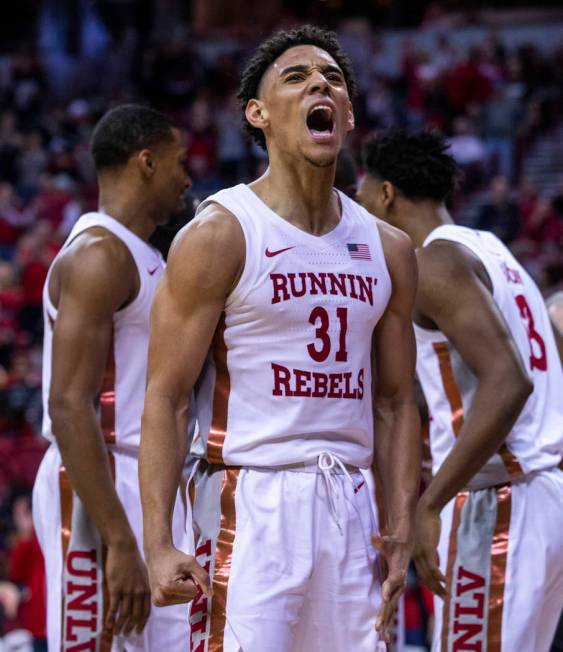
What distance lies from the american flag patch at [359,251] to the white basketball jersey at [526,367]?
38.0 inches

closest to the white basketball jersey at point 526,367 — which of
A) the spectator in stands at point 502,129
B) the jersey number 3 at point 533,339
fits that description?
the jersey number 3 at point 533,339

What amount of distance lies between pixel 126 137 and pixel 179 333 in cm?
161

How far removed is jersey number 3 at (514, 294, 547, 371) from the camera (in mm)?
4398

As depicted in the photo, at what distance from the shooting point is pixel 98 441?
4.11 m

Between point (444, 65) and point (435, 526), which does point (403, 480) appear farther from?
point (444, 65)

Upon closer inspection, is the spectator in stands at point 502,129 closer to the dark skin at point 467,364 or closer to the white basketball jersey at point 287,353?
the dark skin at point 467,364

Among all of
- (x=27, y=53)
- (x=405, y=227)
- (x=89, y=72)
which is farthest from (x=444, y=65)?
(x=405, y=227)

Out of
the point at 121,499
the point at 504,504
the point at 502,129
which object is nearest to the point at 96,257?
the point at 121,499

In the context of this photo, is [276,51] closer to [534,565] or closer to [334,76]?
[334,76]

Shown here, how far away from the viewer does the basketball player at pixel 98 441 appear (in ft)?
13.5

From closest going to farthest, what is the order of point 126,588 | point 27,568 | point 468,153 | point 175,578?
point 175,578
point 126,588
point 27,568
point 468,153

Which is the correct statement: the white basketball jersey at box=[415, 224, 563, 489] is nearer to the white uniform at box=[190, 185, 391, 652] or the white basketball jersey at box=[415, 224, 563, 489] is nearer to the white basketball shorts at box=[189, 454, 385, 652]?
the white uniform at box=[190, 185, 391, 652]

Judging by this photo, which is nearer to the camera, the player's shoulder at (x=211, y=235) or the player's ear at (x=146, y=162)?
the player's shoulder at (x=211, y=235)

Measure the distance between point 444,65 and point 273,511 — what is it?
15545 mm
